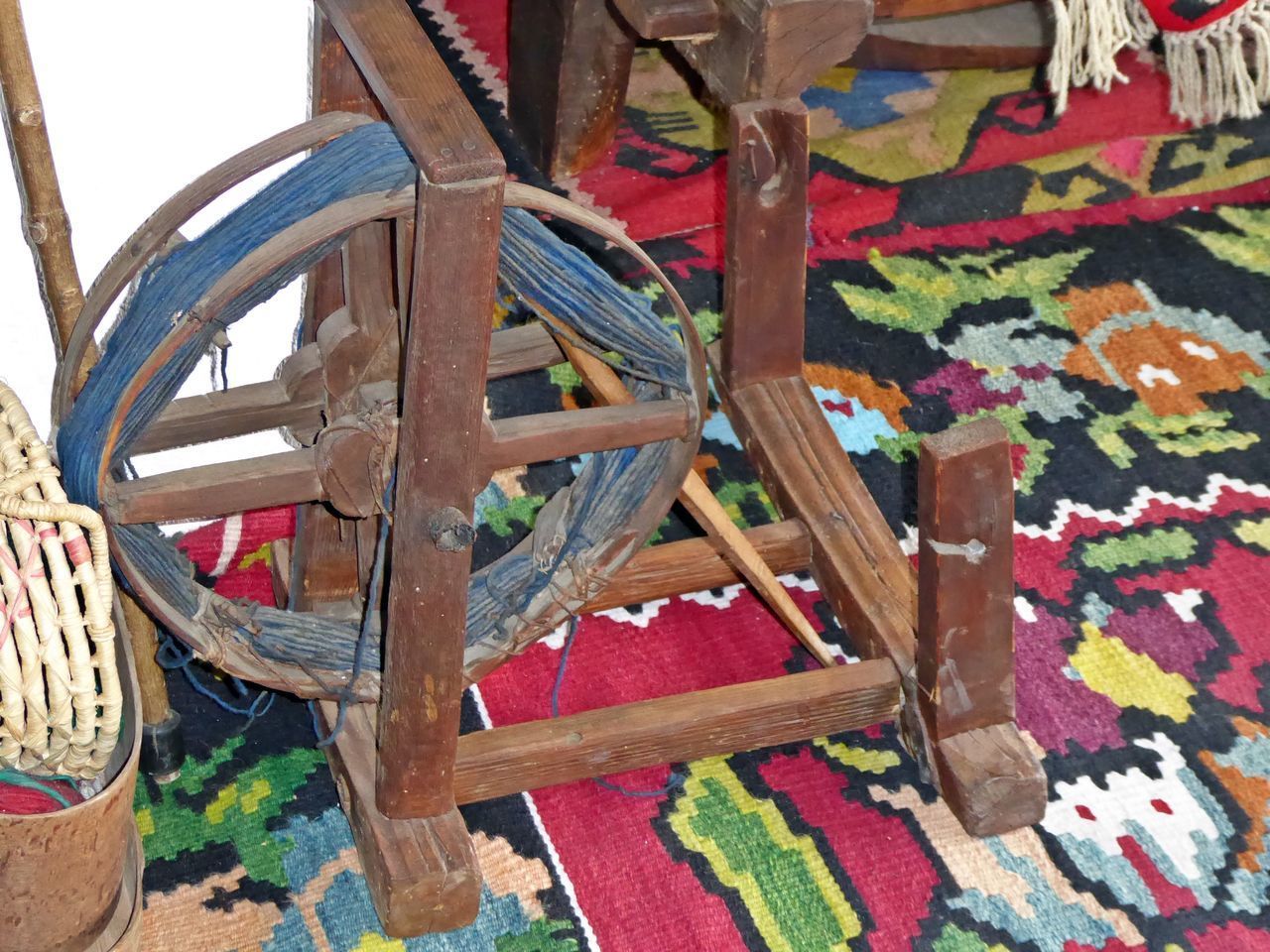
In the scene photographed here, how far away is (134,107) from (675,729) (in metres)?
0.84

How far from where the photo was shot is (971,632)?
4.85 ft

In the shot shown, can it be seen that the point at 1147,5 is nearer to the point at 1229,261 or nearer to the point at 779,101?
the point at 779,101

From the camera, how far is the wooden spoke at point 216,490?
1236 mm

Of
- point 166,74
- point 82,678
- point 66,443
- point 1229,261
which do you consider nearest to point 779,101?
point 166,74

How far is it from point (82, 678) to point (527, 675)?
0.65m

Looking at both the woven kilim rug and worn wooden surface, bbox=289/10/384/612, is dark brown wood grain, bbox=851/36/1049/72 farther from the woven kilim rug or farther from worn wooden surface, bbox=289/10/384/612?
worn wooden surface, bbox=289/10/384/612

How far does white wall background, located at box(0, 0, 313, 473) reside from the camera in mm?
1495

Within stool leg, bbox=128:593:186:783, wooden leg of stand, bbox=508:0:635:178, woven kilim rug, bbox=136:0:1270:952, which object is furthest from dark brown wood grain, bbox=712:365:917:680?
→ stool leg, bbox=128:593:186:783

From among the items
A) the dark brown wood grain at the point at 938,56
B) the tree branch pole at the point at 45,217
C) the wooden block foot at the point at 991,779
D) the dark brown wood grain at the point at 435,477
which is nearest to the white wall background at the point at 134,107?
the tree branch pole at the point at 45,217

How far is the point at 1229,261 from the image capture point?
236 centimetres

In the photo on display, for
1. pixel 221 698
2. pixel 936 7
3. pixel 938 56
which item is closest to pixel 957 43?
pixel 938 56

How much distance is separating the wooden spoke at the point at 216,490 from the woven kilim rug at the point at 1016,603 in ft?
1.40

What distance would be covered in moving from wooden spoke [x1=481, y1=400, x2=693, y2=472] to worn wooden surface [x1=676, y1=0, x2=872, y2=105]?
373 mm

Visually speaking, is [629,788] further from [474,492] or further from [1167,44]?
[1167,44]
